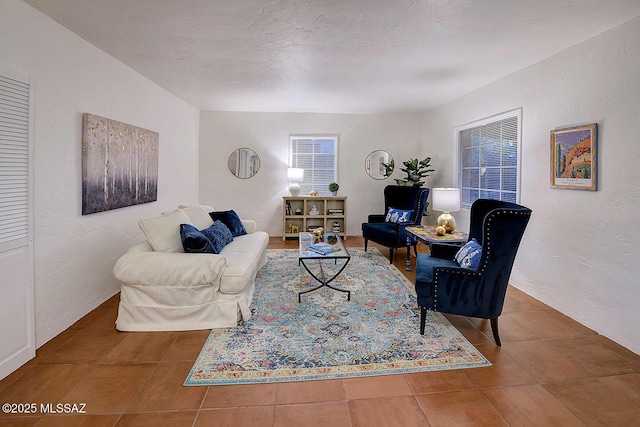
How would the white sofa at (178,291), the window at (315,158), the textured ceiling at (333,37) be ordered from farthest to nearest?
the window at (315,158), the white sofa at (178,291), the textured ceiling at (333,37)

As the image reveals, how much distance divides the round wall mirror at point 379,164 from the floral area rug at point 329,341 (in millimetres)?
3277

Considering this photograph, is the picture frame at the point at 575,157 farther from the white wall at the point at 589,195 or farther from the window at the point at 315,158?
the window at the point at 315,158

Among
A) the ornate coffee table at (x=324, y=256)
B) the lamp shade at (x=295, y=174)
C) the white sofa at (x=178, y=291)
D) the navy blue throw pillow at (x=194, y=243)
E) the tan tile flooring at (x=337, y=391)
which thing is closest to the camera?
the tan tile flooring at (x=337, y=391)

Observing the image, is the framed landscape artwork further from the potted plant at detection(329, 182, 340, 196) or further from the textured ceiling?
the potted plant at detection(329, 182, 340, 196)

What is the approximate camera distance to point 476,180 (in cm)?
467

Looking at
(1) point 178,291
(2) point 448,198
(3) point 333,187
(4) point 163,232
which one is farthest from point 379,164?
(1) point 178,291

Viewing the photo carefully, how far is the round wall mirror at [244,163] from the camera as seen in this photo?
6156 mm

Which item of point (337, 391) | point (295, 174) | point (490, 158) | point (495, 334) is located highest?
point (490, 158)

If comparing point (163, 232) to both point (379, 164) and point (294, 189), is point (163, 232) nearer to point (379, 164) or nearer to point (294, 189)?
point (294, 189)

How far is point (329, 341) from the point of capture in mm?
2410

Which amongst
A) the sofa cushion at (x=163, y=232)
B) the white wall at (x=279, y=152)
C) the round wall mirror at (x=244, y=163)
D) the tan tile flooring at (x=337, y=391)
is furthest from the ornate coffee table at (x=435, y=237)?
the round wall mirror at (x=244, y=163)

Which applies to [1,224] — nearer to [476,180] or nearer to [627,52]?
[627,52]

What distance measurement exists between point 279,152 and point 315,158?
725 mm

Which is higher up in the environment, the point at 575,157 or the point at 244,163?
the point at 244,163
